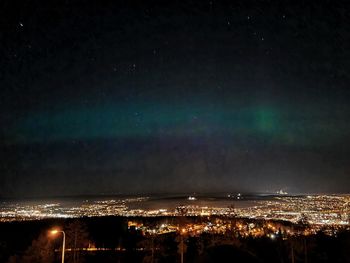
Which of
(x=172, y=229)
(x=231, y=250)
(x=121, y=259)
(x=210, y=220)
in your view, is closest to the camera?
Answer: (x=231, y=250)

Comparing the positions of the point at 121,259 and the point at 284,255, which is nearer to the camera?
the point at 284,255

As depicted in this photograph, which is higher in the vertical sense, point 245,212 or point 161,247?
point 161,247

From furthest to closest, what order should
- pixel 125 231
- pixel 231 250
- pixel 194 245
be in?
pixel 125 231
pixel 194 245
pixel 231 250

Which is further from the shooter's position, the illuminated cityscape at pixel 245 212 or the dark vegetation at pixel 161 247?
the illuminated cityscape at pixel 245 212

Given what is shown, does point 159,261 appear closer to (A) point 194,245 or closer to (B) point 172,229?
(A) point 194,245

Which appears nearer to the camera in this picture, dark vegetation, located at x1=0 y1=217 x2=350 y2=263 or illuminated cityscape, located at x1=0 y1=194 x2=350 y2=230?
dark vegetation, located at x1=0 y1=217 x2=350 y2=263

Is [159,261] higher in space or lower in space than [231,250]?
lower

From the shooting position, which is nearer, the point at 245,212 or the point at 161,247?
the point at 161,247

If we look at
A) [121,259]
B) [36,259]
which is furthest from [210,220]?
[36,259]
